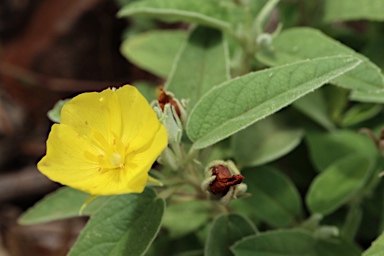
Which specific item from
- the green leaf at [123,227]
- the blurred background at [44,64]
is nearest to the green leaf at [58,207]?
the green leaf at [123,227]

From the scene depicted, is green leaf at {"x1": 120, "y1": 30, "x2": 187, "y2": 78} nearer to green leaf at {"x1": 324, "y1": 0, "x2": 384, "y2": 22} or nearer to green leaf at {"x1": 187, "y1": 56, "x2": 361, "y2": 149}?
green leaf at {"x1": 324, "y1": 0, "x2": 384, "y2": 22}

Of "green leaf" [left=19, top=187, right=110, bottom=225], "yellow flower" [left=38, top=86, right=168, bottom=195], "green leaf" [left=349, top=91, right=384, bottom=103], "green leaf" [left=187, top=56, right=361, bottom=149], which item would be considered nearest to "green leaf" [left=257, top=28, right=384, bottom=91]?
"green leaf" [left=349, top=91, right=384, bottom=103]

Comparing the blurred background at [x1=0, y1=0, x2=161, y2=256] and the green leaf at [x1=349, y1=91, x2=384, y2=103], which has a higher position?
the green leaf at [x1=349, y1=91, x2=384, y2=103]

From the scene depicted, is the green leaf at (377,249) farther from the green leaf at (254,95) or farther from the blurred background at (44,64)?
the blurred background at (44,64)

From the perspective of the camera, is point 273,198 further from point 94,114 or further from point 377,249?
point 94,114

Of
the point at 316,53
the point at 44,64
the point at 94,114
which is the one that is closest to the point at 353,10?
the point at 316,53

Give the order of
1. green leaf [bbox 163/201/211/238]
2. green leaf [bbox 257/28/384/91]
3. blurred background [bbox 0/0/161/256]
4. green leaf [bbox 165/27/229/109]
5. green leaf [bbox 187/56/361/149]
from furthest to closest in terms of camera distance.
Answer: blurred background [bbox 0/0/161/256]
green leaf [bbox 163/201/211/238]
green leaf [bbox 165/27/229/109]
green leaf [bbox 257/28/384/91]
green leaf [bbox 187/56/361/149]
